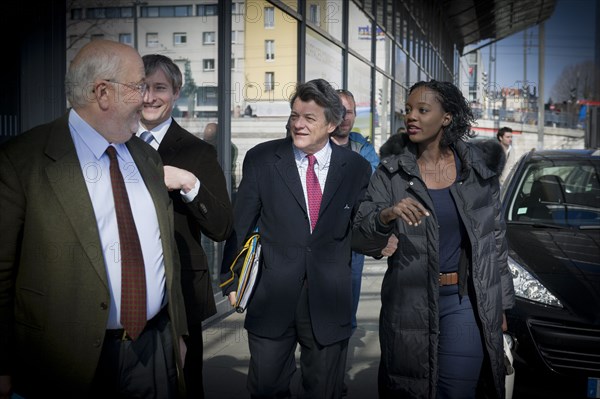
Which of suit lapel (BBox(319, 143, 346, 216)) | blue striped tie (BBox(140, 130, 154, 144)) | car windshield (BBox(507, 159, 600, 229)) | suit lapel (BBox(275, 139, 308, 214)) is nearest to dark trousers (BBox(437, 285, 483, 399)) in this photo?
suit lapel (BBox(319, 143, 346, 216))

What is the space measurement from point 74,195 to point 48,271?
25cm

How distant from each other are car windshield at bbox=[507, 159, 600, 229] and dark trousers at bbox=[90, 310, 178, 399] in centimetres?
354

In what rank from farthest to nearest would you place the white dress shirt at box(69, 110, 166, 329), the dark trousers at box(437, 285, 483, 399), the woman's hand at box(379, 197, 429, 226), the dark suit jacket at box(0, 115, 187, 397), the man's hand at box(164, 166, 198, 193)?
the dark trousers at box(437, 285, 483, 399) < the woman's hand at box(379, 197, 429, 226) < the man's hand at box(164, 166, 198, 193) < the white dress shirt at box(69, 110, 166, 329) < the dark suit jacket at box(0, 115, 187, 397)

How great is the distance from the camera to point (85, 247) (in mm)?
2160

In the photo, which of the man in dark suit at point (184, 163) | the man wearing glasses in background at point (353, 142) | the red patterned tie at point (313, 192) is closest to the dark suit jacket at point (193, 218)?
the man in dark suit at point (184, 163)

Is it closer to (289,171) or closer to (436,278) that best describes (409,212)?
(436,278)

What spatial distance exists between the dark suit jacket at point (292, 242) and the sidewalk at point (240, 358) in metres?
1.45

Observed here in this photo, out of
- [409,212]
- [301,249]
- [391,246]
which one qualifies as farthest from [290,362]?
[409,212]

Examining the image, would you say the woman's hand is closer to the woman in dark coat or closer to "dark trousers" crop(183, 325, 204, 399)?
the woman in dark coat

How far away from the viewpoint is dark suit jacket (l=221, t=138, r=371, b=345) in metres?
3.26

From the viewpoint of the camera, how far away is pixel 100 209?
2.25 m

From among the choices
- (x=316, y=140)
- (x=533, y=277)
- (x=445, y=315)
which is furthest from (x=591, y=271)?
(x=316, y=140)

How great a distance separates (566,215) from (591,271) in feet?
3.54

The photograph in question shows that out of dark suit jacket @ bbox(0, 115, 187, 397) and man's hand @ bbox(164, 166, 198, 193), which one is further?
man's hand @ bbox(164, 166, 198, 193)
